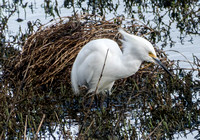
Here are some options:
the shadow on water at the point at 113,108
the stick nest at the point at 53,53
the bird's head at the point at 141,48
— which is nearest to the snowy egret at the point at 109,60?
the bird's head at the point at 141,48

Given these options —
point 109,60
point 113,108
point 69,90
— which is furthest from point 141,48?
point 69,90

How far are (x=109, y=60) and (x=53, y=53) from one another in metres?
0.93

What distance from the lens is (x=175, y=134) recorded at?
3359 millimetres

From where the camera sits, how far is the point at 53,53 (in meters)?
4.39

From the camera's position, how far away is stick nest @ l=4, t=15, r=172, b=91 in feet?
14.2

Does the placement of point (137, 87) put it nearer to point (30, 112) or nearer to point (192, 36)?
point (30, 112)

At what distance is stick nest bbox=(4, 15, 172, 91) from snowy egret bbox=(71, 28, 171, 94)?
0.39 meters

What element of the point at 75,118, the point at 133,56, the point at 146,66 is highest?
the point at 133,56


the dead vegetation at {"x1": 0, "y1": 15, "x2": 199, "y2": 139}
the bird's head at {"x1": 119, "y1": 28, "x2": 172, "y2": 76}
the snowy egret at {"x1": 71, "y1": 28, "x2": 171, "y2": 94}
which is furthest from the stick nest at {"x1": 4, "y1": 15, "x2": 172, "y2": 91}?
the bird's head at {"x1": 119, "y1": 28, "x2": 172, "y2": 76}

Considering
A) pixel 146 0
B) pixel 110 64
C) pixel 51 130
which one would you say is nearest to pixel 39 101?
pixel 51 130

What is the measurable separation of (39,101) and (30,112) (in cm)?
27

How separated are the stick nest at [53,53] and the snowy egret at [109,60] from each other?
39 cm

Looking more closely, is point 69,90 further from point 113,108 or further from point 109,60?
point 109,60

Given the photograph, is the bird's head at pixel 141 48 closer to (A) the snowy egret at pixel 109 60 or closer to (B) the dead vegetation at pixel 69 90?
(A) the snowy egret at pixel 109 60
